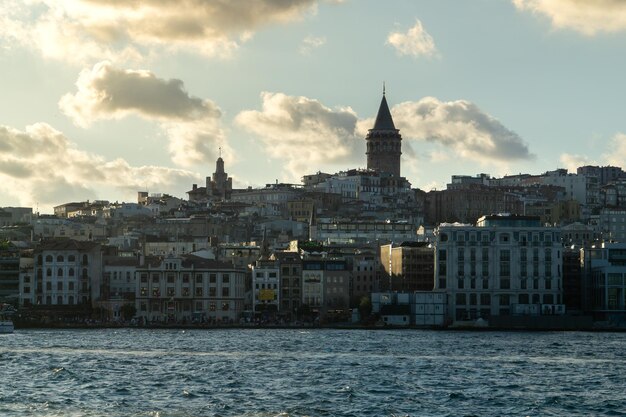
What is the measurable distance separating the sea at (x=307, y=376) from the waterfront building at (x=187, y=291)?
26.1m

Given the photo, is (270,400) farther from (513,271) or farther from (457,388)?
(513,271)

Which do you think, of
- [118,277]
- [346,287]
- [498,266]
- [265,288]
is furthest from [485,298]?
[118,277]

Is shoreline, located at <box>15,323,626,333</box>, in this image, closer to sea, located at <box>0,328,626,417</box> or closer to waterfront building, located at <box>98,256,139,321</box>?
waterfront building, located at <box>98,256,139,321</box>

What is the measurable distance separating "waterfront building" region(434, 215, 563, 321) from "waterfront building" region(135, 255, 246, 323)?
19705 mm

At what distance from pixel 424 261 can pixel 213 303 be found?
2279cm

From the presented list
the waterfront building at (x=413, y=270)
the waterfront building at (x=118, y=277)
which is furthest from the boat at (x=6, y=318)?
the waterfront building at (x=413, y=270)

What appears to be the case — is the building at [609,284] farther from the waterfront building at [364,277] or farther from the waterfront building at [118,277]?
the waterfront building at [118,277]

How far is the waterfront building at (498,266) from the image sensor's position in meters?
143

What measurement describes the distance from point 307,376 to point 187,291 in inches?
2677

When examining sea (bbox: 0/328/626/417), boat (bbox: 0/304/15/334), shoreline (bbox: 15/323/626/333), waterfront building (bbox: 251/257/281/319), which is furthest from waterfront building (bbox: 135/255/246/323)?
sea (bbox: 0/328/626/417)

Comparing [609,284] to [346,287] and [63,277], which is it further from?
[63,277]

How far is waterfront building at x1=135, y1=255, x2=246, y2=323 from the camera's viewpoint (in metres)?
144

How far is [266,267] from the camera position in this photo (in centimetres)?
14975

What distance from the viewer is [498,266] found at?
472ft
